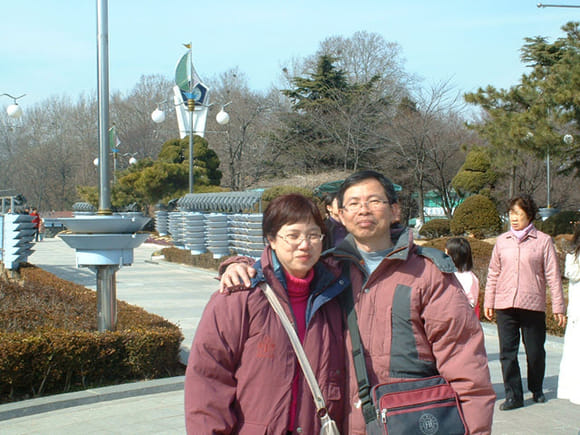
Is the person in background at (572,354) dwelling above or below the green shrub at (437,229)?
above

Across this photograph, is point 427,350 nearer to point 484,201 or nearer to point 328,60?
point 484,201

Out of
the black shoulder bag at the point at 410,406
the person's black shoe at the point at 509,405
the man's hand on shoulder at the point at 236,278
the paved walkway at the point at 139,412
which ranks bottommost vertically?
the paved walkway at the point at 139,412

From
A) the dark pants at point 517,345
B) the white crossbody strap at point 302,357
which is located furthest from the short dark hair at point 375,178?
the dark pants at point 517,345

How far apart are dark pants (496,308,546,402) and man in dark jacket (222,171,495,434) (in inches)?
132

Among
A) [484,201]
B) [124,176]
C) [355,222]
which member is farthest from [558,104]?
[124,176]

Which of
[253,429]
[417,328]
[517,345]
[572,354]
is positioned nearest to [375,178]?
[417,328]

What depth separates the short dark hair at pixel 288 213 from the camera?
248 cm

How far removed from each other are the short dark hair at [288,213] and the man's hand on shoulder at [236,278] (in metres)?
0.22

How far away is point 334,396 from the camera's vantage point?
2.34 metres

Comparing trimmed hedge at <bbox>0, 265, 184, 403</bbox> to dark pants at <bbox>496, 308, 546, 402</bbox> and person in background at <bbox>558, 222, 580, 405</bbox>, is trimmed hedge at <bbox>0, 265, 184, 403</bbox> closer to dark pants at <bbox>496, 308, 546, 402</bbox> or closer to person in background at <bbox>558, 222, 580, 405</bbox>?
dark pants at <bbox>496, 308, 546, 402</bbox>

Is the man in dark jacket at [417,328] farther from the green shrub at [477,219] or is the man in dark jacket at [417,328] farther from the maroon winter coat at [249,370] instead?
the green shrub at [477,219]

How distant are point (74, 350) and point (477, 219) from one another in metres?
16.4

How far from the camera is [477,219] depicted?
20.2 m

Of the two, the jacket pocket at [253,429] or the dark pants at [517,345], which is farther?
the dark pants at [517,345]
